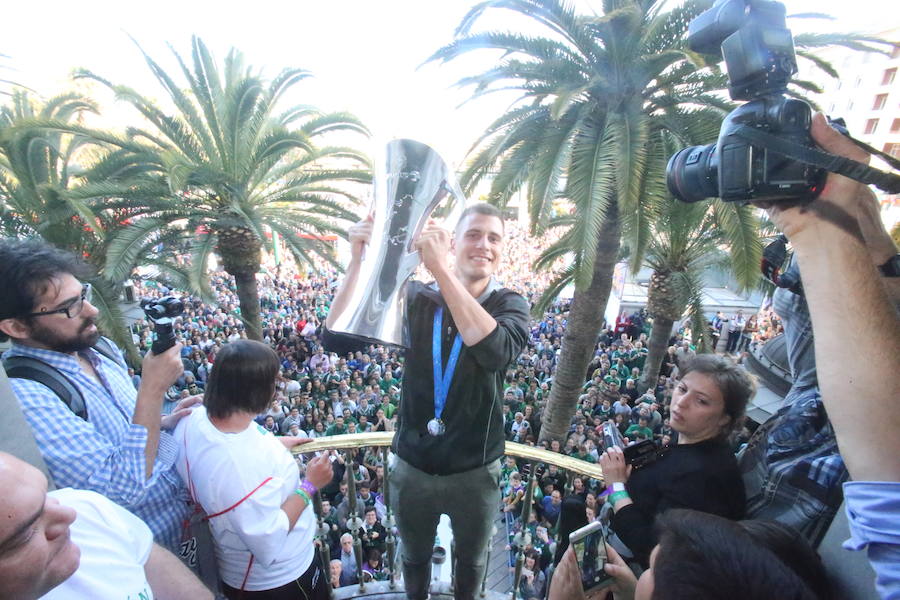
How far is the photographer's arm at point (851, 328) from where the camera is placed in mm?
983

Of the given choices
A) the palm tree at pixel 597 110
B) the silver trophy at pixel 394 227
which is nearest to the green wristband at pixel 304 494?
the silver trophy at pixel 394 227

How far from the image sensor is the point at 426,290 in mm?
2129

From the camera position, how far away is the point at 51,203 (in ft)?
25.0

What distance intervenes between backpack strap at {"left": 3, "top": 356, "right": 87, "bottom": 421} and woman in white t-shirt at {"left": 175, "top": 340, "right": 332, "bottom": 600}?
13.8 inches

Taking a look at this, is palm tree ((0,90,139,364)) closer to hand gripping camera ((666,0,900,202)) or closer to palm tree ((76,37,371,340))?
palm tree ((76,37,371,340))

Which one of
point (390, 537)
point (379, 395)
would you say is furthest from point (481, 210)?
point (379, 395)

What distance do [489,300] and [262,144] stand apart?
7258 mm

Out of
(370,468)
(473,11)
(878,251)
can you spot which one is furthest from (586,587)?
(473,11)

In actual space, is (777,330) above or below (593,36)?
below

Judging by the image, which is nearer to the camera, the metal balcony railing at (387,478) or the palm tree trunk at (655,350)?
the metal balcony railing at (387,478)

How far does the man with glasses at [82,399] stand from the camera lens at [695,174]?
6.21ft

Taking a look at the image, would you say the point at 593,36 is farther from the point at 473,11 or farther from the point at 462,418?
the point at 462,418

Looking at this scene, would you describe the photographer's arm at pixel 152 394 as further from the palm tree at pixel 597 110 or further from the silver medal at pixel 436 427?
the palm tree at pixel 597 110

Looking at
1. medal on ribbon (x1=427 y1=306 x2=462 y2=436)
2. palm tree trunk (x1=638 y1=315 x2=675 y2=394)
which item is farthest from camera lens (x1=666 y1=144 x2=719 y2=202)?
palm tree trunk (x1=638 y1=315 x2=675 y2=394)
